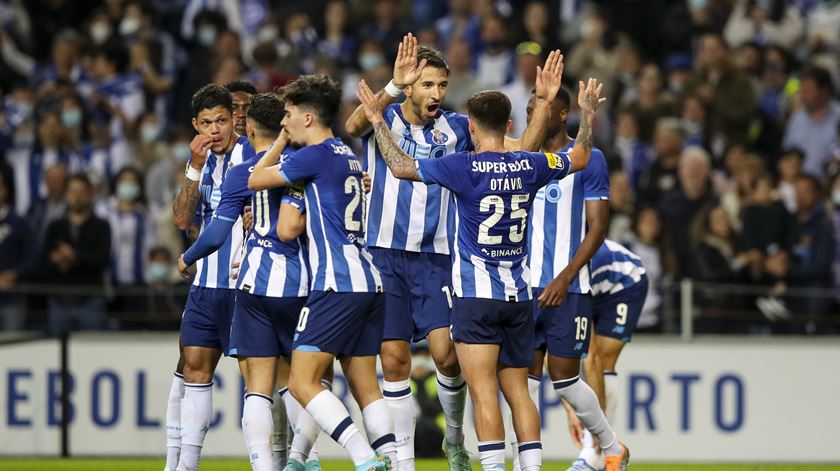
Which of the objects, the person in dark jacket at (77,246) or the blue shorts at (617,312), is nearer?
the blue shorts at (617,312)

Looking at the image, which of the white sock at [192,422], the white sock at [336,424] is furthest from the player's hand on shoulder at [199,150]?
the white sock at [336,424]

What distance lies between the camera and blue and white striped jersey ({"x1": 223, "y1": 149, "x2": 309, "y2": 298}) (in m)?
9.25

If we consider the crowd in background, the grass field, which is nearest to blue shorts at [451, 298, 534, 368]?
the grass field

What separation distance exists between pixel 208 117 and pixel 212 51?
963 centimetres

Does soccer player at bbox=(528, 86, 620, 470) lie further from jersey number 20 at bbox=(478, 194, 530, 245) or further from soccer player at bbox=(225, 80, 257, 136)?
soccer player at bbox=(225, 80, 257, 136)

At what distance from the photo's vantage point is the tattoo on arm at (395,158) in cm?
929

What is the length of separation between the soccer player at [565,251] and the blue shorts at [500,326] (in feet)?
3.22

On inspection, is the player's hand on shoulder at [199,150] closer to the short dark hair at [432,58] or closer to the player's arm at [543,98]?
the short dark hair at [432,58]

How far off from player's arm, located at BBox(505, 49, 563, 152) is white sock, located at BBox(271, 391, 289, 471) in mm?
2426

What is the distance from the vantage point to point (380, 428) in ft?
30.2

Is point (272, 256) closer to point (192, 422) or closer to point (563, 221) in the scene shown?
point (192, 422)

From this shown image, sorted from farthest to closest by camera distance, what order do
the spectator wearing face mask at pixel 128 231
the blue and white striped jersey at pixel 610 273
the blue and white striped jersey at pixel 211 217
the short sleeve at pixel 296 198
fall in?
the spectator wearing face mask at pixel 128 231 → the blue and white striped jersey at pixel 610 273 → the blue and white striped jersey at pixel 211 217 → the short sleeve at pixel 296 198

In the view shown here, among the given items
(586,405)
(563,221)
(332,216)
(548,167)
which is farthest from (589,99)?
(586,405)

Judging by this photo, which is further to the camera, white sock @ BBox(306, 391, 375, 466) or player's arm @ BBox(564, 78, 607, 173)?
player's arm @ BBox(564, 78, 607, 173)
